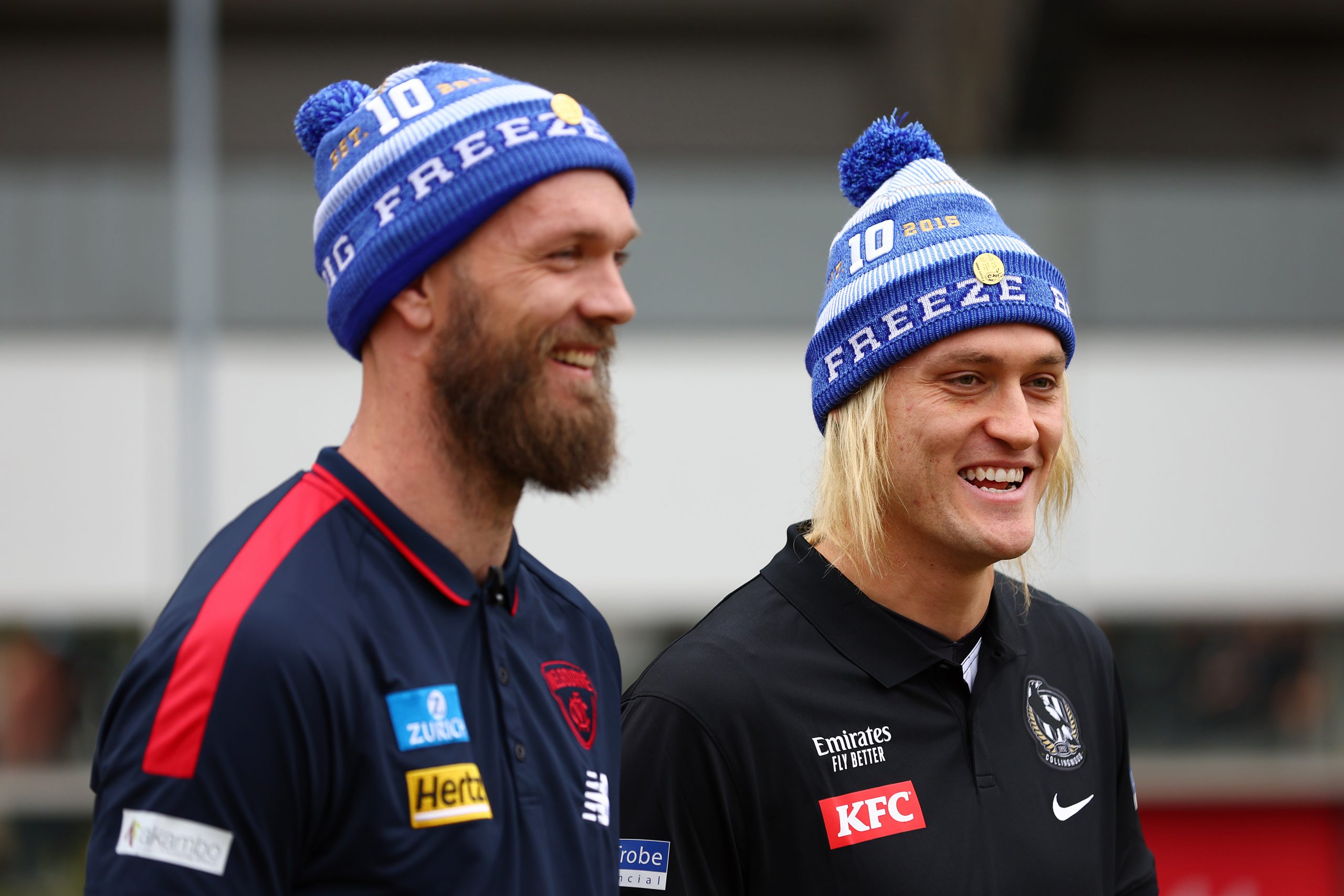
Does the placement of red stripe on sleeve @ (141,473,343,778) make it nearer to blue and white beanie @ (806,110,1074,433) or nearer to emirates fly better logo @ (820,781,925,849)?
emirates fly better logo @ (820,781,925,849)

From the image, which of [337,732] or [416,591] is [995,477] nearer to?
[416,591]

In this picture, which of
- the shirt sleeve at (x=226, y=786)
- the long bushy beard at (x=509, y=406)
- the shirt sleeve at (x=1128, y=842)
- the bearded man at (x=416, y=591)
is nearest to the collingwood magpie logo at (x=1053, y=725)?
the shirt sleeve at (x=1128, y=842)

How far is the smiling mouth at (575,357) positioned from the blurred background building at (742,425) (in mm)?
7912

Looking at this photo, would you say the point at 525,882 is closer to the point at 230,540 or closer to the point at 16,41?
the point at 230,540

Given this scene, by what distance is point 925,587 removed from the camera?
95.7 inches

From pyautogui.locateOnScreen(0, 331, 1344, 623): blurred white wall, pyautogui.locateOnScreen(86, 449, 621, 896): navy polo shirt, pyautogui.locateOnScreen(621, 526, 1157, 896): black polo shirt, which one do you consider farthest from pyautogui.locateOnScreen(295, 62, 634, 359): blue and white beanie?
pyautogui.locateOnScreen(0, 331, 1344, 623): blurred white wall

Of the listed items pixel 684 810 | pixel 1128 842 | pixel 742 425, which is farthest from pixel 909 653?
pixel 742 425

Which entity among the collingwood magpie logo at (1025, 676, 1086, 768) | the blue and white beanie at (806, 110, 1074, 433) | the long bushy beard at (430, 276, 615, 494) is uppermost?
the blue and white beanie at (806, 110, 1074, 433)

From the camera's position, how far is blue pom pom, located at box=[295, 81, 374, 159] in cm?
196

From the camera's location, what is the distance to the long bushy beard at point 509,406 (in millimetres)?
1660

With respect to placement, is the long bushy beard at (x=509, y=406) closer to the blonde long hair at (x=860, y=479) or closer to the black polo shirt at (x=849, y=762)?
the black polo shirt at (x=849, y=762)

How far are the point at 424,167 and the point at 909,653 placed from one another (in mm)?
1171

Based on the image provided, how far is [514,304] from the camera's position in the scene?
5.49ft

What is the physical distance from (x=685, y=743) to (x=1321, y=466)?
363 inches
